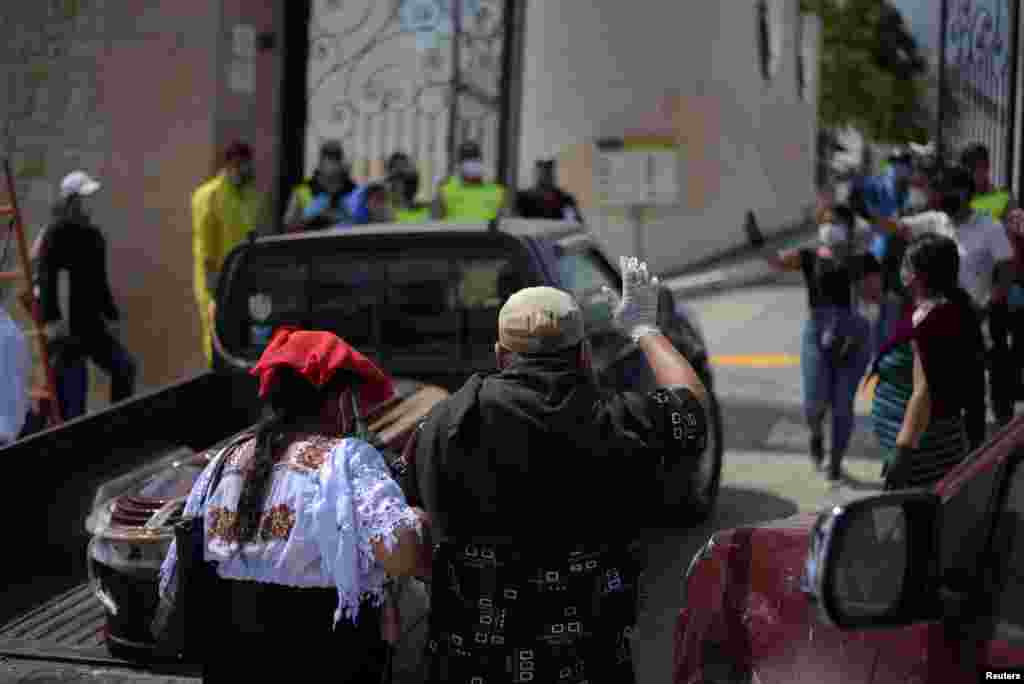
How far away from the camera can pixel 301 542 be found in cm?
327

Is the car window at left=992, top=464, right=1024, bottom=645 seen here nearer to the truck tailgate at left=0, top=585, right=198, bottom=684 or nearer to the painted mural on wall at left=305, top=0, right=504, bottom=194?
the truck tailgate at left=0, top=585, right=198, bottom=684

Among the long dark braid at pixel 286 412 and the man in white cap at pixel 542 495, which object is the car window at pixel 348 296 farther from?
the man in white cap at pixel 542 495

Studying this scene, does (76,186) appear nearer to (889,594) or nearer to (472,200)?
(472,200)

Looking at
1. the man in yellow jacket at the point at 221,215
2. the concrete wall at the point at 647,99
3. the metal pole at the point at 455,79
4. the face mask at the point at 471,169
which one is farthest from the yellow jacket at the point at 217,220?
the concrete wall at the point at 647,99

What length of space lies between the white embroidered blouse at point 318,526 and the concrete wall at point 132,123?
307 inches

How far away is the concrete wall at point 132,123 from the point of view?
10.8 meters

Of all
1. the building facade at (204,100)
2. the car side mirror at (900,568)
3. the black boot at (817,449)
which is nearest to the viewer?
the car side mirror at (900,568)

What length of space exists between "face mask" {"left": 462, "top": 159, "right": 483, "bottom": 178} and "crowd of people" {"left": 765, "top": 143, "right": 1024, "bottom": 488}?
286 cm

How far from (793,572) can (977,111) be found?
1008 cm

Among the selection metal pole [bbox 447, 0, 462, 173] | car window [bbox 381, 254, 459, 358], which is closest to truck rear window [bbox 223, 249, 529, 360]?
car window [bbox 381, 254, 459, 358]

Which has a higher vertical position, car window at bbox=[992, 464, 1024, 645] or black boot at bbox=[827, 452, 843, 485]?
car window at bbox=[992, 464, 1024, 645]

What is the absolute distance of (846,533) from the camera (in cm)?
257

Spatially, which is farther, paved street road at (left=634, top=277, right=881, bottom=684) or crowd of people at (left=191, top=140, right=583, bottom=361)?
crowd of people at (left=191, top=140, right=583, bottom=361)

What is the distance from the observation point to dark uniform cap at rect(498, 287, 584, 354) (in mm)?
3170
